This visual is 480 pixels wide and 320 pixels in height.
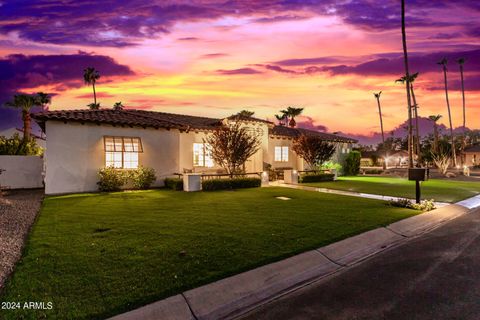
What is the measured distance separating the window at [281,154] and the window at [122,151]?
39.2ft

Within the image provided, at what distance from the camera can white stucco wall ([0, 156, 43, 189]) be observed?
18.1 m

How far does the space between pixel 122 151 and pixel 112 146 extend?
22.9 inches

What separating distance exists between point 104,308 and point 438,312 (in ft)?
14.0

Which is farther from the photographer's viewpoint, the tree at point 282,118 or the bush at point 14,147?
the tree at point 282,118

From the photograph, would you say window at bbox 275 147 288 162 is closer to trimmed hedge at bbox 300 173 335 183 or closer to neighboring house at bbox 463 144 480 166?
trimmed hedge at bbox 300 173 335 183

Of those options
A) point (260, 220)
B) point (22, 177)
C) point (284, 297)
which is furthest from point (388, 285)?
point (22, 177)

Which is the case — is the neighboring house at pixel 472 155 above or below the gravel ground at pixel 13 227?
above

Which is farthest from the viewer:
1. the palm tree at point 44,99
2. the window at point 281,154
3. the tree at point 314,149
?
the palm tree at point 44,99

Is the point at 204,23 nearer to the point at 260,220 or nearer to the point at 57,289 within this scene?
the point at 260,220

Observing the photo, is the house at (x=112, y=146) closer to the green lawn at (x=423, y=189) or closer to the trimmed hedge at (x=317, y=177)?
the trimmed hedge at (x=317, y=177)

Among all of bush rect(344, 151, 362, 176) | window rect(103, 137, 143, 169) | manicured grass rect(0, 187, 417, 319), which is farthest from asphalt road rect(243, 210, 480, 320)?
bush rect(344, 151, 362, 176)

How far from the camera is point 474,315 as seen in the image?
3742mm

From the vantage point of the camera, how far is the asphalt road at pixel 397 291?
3.85 meters

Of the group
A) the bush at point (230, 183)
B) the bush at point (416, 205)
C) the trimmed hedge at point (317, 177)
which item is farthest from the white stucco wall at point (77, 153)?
the bush at point (416, 205)
